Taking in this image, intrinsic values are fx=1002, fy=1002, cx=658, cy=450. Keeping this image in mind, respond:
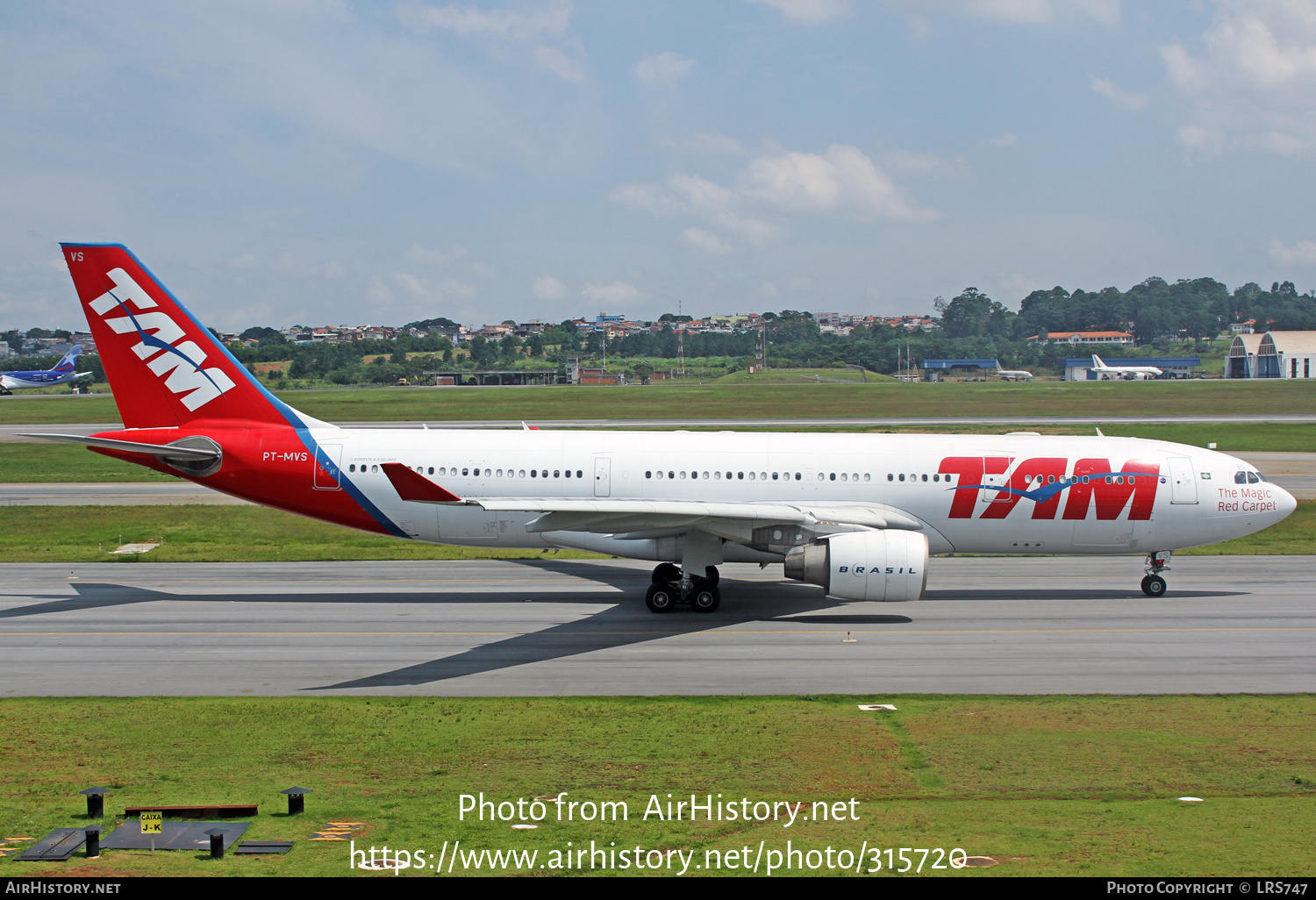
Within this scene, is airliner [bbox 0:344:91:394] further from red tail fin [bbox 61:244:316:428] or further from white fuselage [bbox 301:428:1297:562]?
white fuselage [bbox 301:428:1297:562]

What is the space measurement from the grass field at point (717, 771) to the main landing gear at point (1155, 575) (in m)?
9.02

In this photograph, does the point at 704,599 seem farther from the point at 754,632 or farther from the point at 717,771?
the point at 717,771

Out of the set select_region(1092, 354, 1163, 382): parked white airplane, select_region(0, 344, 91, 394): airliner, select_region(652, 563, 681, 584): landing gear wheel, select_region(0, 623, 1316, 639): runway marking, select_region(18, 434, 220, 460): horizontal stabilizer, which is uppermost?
select_region(1092, 354, 1163, 382): parked white airplane

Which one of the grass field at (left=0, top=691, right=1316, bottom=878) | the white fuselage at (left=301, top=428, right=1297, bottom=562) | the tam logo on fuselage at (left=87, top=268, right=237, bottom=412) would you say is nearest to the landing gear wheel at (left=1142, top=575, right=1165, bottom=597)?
the white fuselage at (left=301, top=428, right=1297, bottom=562)

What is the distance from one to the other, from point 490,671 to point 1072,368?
194954 millimetres

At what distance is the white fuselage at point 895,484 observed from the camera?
25750 millimetres

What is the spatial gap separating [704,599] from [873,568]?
14.6ft

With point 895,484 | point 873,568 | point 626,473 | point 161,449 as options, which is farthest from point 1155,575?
point 161,449

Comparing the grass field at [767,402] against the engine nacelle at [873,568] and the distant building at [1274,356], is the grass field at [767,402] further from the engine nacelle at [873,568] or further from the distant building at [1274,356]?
the engine nacelle at [873,568]

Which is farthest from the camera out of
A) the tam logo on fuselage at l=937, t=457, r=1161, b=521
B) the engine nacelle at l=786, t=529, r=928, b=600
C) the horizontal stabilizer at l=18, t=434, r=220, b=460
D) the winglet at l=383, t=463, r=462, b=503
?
the tam logo on fuselage at l=937, t=457, r=1161, b=521

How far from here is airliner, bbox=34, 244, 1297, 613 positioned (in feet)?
84.4

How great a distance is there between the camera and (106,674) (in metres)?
19.3

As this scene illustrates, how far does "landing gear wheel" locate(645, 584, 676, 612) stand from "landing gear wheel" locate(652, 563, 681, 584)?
0.20 meters

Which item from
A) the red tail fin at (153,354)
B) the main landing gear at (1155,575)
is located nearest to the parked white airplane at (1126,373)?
the main landing gear at (1155,575)
